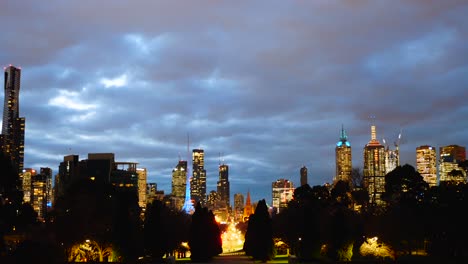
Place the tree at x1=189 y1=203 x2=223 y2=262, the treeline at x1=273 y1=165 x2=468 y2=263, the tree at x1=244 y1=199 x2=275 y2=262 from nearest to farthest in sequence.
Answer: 1. the treeline at x1=273 y1=165 x2=468 y2=263
2. the tree at x1=244 y1=199 x2=275 y2=262
3. the tree at x1=189 y1=203 x2=223 y2=262

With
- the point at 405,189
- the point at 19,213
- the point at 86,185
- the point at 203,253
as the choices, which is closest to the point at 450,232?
the point at 405,189

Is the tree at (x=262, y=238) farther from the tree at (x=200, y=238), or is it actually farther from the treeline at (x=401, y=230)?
the tree at (x=200, y=238)

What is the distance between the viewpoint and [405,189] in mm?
88500

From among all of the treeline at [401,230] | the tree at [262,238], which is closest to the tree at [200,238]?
the tree at [262,238]

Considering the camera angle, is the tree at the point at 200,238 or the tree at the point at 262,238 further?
the tree at the point at 200,238

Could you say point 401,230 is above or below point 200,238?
above

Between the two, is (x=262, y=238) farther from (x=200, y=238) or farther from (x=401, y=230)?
(x=401, y=230)

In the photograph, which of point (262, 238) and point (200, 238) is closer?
point (262, 238)

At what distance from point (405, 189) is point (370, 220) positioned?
1758 centimetres

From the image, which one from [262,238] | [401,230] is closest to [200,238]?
[262,238]

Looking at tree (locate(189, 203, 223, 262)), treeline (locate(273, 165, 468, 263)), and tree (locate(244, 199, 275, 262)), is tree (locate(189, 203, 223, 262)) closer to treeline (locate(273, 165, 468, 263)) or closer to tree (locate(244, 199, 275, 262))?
tree (locate(244, 199, 275, 262))

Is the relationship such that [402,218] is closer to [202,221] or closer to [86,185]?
[202,221]

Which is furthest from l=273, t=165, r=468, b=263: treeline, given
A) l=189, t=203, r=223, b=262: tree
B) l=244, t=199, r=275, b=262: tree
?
l=189, t=203, r=223, b=262: tree

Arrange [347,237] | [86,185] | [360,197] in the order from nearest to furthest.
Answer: [347,237], [86,185], [360,197]
